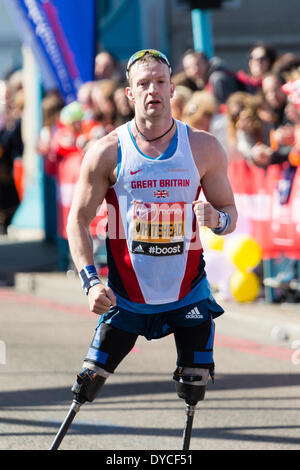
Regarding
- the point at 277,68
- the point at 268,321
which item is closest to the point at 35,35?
the point at 277,68

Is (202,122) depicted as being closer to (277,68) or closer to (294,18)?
(277,68)

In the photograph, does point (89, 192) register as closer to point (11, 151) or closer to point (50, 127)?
point (50, 127)

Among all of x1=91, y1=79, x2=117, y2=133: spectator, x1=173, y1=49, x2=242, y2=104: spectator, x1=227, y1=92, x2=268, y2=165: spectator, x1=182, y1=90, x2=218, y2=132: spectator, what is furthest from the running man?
x1=91, y1=79, x2=117, y2=133: spectator

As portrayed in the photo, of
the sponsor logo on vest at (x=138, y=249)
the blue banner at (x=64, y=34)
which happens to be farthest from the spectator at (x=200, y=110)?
the sponsor logo on vest at (x=138, y=249)

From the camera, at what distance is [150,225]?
487 cm

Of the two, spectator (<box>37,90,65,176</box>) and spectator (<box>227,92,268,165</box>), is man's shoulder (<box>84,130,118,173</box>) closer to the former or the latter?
spectator (<box>227,92,268,165</box>)

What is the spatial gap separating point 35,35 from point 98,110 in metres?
2.07

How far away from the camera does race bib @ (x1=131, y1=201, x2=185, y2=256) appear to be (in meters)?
4.85

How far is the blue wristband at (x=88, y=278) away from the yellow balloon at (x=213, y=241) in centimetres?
559

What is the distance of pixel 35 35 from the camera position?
13750mm

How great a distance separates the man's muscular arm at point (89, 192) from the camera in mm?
4840

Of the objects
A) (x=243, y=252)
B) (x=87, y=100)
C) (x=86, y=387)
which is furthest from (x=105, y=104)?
(x=86, y=387)

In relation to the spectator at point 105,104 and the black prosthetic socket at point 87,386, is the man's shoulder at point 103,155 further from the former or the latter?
the spectator at point 105,104

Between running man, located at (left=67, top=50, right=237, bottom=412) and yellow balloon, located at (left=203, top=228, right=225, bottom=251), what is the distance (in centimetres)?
541
